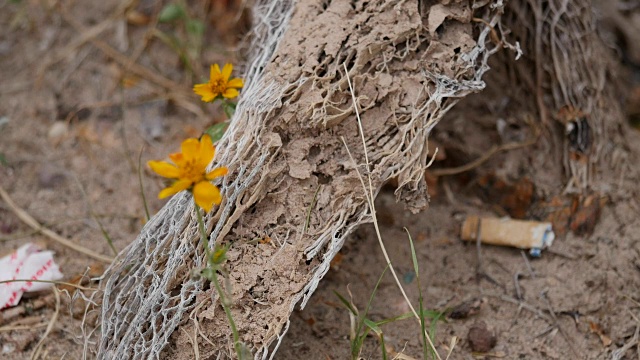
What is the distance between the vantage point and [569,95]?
2.23m

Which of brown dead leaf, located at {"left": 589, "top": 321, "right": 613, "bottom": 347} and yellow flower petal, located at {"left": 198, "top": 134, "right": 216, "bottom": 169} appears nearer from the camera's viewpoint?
yellow flower petal, located at {"left": 198, "top": 134, "right": 216, "bottom": 169}

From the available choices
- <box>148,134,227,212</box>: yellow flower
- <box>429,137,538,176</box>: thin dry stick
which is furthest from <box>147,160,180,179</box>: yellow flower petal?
<box>429,137,538,176</box>: thin dry stick

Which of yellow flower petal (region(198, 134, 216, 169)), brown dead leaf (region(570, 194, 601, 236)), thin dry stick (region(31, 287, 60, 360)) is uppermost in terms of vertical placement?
yellow flower petal (region(198, 134, 216, 169))

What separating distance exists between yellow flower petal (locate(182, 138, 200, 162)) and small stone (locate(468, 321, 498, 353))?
93 centimetres

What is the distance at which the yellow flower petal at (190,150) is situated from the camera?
1434 millimetres

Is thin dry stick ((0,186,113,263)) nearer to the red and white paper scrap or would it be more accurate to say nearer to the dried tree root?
the red and white paper scrap

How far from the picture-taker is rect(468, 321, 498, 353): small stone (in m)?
1.87

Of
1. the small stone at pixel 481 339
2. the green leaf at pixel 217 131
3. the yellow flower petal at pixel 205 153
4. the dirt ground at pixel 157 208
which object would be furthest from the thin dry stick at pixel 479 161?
the yellow flower petal at pixel 205 153

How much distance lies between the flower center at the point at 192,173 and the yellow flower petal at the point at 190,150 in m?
0.02

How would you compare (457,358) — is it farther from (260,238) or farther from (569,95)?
(569,95)

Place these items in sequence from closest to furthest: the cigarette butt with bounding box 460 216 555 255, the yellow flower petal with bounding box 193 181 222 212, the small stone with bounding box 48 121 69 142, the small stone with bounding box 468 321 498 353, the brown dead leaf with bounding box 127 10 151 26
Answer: the yellow flower petal with bounding box 193 181 222 212 → the small stone with bounding box 468 321 498 353 → the cigarette butt with bounding box 460 216 555 255 → the small stone with bounding box 48 121 69 142 → the brown dead leaf with bounding box 127 10 151 26

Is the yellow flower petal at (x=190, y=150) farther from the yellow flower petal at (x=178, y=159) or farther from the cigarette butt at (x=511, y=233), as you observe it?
the cigarette butt at (x=511, y=233)

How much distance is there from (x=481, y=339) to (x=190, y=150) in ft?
3.13

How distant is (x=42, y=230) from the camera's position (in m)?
2.22
